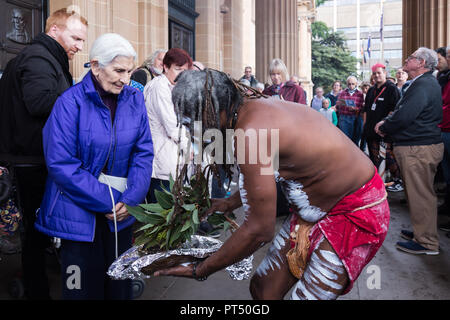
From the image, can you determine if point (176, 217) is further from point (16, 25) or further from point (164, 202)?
point (16, 25)

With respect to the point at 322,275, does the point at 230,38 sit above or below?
above

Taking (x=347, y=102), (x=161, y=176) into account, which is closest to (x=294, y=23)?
(x=347, y=102)

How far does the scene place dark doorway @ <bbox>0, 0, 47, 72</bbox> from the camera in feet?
19.3

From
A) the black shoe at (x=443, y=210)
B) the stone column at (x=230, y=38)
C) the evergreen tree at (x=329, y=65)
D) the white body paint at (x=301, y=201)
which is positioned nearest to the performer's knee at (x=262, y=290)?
the white body paint at (x=301, y=201)

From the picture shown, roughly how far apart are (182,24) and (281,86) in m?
5.16

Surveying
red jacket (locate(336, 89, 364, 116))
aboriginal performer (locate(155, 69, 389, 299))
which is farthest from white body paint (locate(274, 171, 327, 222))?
red jacket (locate(336, 89, 364, 116))

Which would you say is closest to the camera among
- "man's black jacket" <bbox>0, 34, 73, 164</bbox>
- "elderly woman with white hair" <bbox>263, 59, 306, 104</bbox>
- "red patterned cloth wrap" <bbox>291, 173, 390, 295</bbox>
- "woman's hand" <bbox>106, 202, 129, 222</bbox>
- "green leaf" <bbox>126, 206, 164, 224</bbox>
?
"red patterned cloth wrap" <bbox>291, 173, 390, 295</bbox>

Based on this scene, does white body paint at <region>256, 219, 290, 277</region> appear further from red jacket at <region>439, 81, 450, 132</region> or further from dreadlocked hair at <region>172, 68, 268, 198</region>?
red jacket at <region>439, 81, 450, 132</region>

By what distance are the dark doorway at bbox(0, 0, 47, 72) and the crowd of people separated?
260cm

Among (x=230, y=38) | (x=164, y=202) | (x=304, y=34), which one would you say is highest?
(x=304, y=34)

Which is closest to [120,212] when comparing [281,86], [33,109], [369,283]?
[33,109]

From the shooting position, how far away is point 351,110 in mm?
10484

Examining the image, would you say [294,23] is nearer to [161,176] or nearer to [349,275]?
[161,176]
